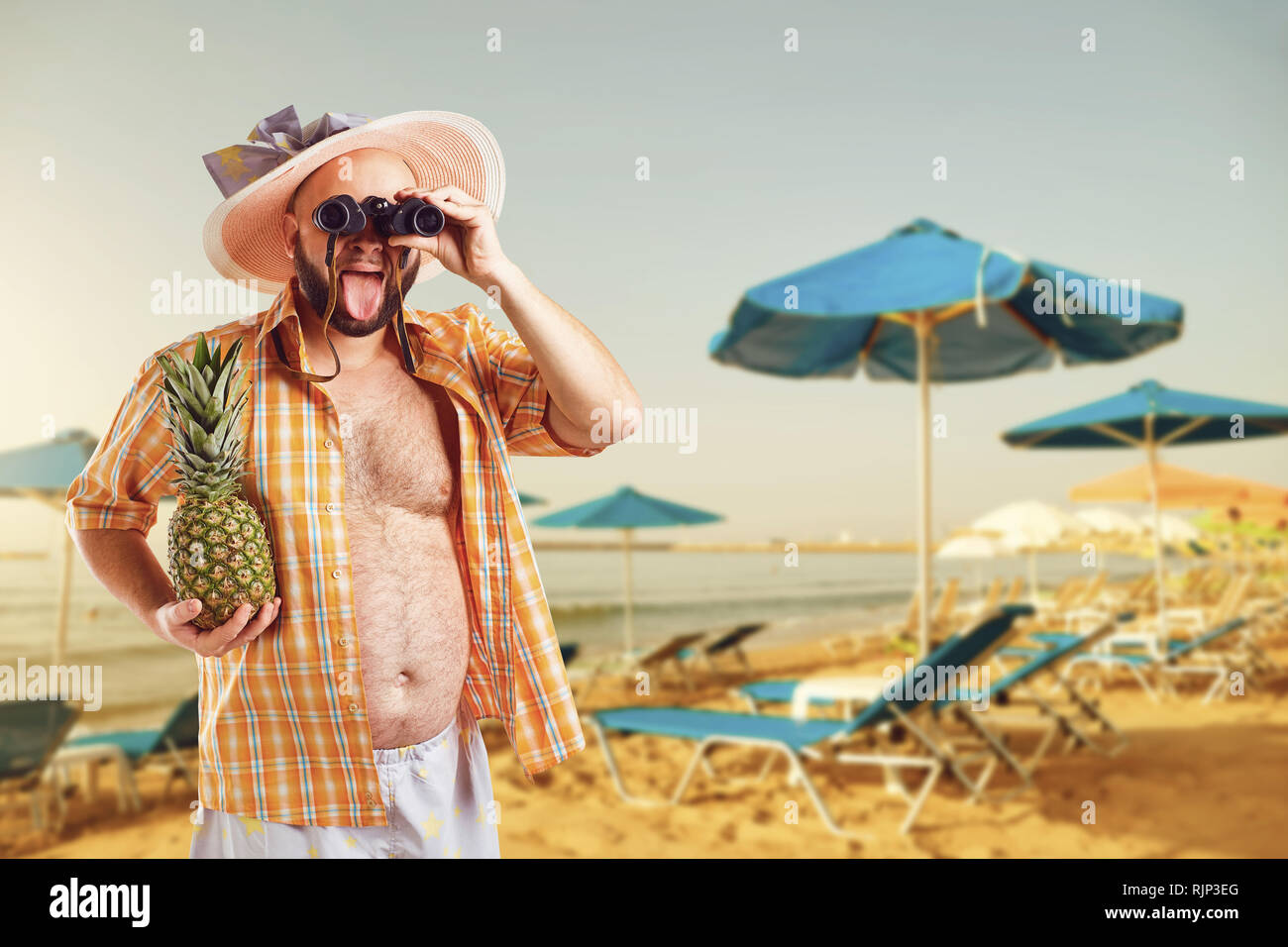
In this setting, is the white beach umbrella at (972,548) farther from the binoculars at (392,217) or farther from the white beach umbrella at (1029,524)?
the binoculars at (392,217)

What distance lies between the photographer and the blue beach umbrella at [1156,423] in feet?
21.0

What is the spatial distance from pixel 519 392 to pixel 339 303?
0.30 m

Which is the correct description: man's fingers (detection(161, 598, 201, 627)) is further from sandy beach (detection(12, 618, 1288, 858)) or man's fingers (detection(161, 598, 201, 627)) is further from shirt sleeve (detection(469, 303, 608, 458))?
sandy beach (detection(12, 618, 1288, 858))

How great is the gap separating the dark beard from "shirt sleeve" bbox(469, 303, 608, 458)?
0.18m

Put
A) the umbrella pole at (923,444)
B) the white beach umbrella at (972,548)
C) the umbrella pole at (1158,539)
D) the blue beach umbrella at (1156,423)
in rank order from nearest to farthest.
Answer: the umbrella pole at (923,444), the blue beach umbrella at (1156,423), the umbrella pole at (1158,539), the white beach umbrella at (972,548)

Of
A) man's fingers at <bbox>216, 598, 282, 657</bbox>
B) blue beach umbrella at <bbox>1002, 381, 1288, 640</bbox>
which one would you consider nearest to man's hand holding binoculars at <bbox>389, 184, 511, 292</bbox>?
man's fingers at <bbox>216, 598, 282, 657</bbox>

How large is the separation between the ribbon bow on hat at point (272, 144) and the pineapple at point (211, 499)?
35 centimetres

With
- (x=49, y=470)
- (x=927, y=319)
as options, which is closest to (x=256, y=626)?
(x=927, y=319)

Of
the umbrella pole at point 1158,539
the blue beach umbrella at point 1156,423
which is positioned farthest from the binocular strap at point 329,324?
the umbrella pole at point 1158,539

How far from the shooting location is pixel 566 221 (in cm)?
815

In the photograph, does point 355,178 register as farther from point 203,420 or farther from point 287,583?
point 287,583

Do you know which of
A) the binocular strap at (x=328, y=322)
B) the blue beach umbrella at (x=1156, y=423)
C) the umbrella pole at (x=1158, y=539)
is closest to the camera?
the binocular strap at (x=328, y=322)

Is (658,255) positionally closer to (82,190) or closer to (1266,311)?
(82,190)

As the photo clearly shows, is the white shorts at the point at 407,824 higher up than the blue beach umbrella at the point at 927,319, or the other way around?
the blue beach umbrella at the point at 927,319
